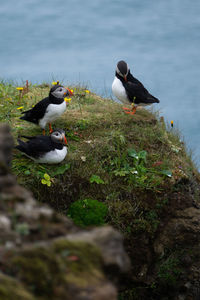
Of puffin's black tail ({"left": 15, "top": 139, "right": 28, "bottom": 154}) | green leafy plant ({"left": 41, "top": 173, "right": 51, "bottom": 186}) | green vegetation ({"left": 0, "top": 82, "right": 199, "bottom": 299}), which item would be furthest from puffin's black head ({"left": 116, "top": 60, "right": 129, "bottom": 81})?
green leafy plant ({"left": 41, "top": 173, "right": 51, "bottom": 186})

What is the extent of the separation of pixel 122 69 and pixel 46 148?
278 centimetres

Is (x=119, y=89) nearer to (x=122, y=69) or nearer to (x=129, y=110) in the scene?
(x=122, y=69)

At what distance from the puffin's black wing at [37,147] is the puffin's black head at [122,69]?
8.34 feet

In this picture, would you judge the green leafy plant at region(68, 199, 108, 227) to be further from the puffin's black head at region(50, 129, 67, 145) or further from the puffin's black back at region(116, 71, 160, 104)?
the puffin's black back at region(116, 71, 160, 104)

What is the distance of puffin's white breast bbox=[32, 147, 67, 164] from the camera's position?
7.29 metres

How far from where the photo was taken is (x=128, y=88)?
8852 millimetres

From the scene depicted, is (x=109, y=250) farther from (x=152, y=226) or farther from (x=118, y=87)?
(x=118, y=87)

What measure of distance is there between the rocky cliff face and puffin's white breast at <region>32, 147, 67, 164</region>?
14.8 feet

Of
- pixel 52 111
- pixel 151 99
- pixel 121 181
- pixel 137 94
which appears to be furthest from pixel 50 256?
pixel 151 99

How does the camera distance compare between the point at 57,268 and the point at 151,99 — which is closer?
the point at 57,268

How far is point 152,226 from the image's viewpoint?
7660 mm

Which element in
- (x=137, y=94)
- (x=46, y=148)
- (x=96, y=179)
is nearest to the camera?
(x=46, y=148)

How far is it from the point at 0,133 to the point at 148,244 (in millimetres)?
4965

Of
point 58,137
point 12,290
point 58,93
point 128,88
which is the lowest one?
point 12,290
